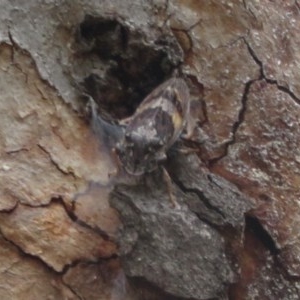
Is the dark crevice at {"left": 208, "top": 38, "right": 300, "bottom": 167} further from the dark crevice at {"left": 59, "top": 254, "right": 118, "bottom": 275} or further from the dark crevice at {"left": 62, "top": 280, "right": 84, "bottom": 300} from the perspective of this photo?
the dark crevice at {"left": 62, "top": 280, "right": 84, "bottom": 300}

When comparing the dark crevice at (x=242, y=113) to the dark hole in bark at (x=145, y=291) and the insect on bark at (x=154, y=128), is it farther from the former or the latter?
the dark hole in bark at (x=145, y=291)

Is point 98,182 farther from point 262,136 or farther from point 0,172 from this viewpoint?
point 262,136

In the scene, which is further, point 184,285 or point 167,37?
point 167,37

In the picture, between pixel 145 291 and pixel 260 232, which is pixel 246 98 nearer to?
pixel 260 232

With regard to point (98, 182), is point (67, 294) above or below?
below

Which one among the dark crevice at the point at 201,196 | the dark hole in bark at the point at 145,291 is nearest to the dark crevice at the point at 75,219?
the dark hole in bark at the point at 145,291

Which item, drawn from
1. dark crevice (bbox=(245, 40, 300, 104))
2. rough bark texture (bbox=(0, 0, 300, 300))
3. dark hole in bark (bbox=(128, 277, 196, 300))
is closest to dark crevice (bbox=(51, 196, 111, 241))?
rough bark texture (bbox=(0, 0, 300, 300))

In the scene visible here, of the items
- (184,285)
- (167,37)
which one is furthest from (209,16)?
(184,285)
